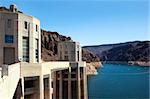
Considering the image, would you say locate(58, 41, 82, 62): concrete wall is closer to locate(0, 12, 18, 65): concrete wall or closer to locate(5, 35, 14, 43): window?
locate(0, 12, 18, 65): concrete wall

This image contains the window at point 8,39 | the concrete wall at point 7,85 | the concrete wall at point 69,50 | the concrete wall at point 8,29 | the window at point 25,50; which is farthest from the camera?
the concrete wall at point 69,50

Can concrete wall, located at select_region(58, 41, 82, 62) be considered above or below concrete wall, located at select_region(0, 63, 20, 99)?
above

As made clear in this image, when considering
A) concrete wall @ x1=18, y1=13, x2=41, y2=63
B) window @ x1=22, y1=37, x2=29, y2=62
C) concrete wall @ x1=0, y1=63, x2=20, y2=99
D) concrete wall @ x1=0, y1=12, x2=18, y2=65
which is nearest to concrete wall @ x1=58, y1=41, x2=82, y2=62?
concrete wall @ x1=18, y1=13, x2=41, y2=63

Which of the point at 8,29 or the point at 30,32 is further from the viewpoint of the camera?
the point at 30,32

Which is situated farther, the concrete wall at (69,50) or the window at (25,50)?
the concrete wall at (69,50)

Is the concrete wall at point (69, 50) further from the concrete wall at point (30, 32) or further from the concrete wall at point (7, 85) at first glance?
the concrete wall at point (7, 85)

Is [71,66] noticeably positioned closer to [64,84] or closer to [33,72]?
[64,84]

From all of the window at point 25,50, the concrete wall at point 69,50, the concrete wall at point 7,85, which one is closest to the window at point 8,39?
the window at point 25,50

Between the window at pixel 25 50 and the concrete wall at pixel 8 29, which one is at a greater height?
the concrete wall at pixel 8 29

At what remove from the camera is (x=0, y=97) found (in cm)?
1169

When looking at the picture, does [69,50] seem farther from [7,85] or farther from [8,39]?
[7,85]

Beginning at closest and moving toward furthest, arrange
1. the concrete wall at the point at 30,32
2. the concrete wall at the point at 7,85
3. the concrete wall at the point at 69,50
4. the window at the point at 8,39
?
the concrete wall at the point at 7,85
the window at the point at 8,39
the concrete wall at the point at 30,32
the concrete wall at the point at 69,50

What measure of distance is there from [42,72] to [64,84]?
25502mm

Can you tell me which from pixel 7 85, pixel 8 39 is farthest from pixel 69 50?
pixel 7 85
